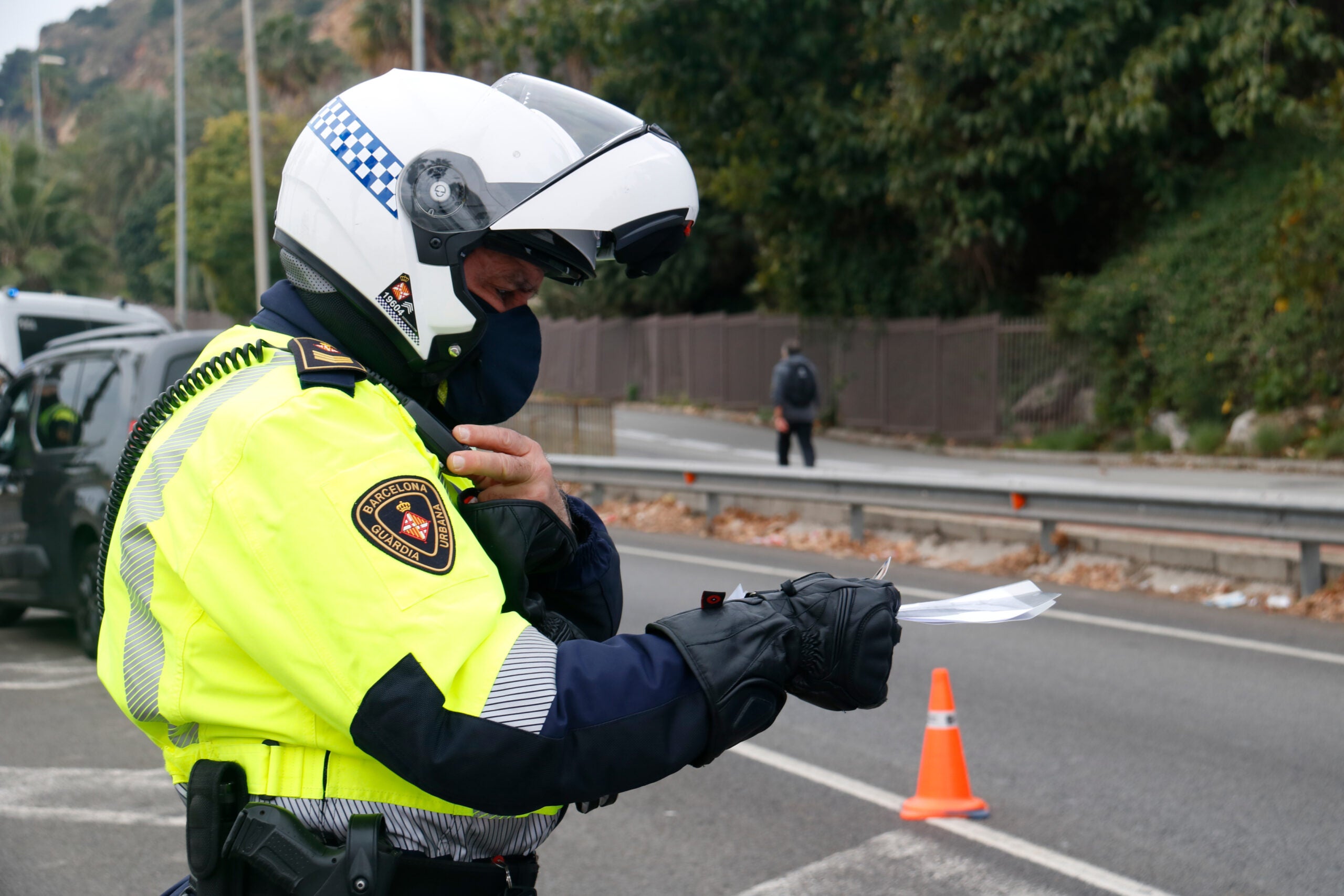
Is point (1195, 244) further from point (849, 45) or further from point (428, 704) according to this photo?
point (428, 704)

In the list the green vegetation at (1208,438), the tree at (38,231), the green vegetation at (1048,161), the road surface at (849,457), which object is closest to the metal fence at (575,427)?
the road surface at (849,457)

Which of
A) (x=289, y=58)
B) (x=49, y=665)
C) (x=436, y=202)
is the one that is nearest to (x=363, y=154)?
(x=436, y=202)

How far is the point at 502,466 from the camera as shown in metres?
1.67

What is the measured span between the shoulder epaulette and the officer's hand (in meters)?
0.16

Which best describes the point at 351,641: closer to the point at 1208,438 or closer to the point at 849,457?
the point at 1208,438

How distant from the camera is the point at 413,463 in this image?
149 cm

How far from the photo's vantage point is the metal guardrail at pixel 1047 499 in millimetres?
8930

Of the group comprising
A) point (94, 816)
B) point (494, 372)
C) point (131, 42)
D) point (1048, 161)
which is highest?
point (131, 42)

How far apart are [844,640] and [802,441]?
49.2ft

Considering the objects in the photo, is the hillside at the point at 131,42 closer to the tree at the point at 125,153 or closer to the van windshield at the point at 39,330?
the tree at the point at 125,153

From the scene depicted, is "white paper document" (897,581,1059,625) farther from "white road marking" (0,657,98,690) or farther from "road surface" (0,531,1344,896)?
"white road marking" (0,657,98,690)

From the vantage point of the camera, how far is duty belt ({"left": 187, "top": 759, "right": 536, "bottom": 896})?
1.49 metres

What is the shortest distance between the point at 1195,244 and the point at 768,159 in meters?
7.62

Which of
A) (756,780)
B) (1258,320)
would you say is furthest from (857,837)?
(1258,320)
